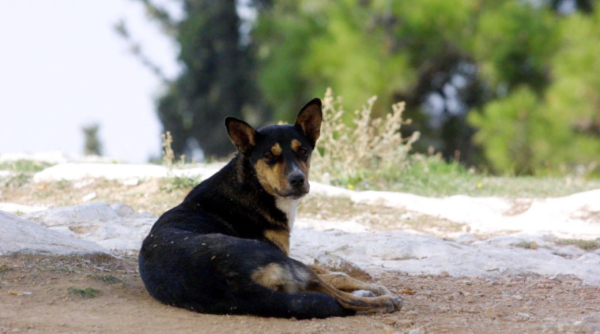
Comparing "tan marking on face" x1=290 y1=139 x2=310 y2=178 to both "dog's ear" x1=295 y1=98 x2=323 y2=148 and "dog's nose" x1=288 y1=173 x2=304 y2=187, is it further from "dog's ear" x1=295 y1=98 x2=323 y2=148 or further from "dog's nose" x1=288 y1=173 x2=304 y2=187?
"dog's ear" x1=295 y1=98 x2=323 y2=148

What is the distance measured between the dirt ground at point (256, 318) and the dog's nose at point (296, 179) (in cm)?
109

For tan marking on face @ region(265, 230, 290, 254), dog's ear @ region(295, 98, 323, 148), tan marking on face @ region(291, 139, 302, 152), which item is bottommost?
tan marking on face @ region(265, 230, 290, 254)

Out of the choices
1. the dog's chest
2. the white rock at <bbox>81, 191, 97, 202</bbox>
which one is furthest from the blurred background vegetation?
the dog's chest

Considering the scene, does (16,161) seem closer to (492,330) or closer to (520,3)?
(492,330)

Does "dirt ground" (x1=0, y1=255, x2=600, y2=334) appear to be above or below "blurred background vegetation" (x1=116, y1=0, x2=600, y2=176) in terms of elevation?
below

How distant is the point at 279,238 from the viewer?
202 inches

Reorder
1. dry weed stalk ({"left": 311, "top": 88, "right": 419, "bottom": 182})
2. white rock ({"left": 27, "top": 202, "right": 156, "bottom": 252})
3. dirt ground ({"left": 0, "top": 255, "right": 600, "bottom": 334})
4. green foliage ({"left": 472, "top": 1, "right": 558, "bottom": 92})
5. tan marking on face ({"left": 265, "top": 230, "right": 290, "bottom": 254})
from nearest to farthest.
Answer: dirt ground ({"left": 0, "top": 255, "right": 600, "bottom": 334}), tan marking on face ({"left": 265, "top": 230, "right": 290, "bottom": 254}), white rock ({"left": 27, "top": 202, "right": 156, "bottom": 252}), dry weed stalk ({"left": 311, "top": 88, "right": 419, "bottom": 182}), green foliage ({"left": 472, "top": 1, "right": 558, "bottom": 92})

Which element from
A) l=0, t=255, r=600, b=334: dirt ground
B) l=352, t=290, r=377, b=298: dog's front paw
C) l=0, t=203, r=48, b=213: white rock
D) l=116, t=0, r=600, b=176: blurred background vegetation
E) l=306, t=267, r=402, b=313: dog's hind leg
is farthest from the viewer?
l=116, t=0, r=600, b=176: blurred background vegetation

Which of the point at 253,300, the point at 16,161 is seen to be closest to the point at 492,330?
the point at 253,300

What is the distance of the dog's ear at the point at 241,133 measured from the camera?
5113 mm

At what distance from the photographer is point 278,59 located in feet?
66.3

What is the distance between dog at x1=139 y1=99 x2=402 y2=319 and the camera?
409 centimetres

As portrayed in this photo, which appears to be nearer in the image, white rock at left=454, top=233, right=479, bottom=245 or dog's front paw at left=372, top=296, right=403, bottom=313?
dog's front paw at left=372, top=296, right=403, bottom=313

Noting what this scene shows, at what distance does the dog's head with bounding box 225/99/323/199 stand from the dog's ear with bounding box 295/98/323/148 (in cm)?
3
